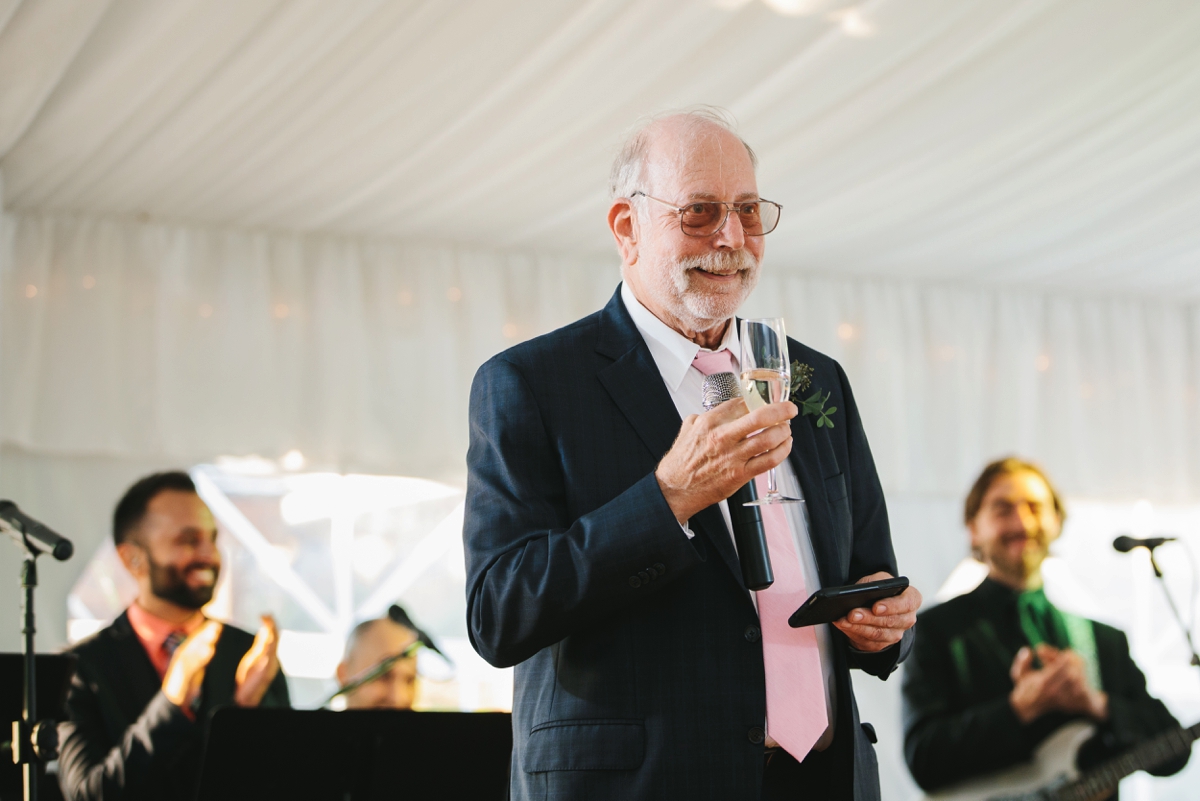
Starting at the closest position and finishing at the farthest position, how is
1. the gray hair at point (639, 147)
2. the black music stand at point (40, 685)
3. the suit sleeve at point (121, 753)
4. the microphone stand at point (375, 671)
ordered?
the gray hair at point (639, 147) → the black music stand at point (40, 685) → the suit sleeve at point (121, 753) → the microphone stand at point (375, 671)

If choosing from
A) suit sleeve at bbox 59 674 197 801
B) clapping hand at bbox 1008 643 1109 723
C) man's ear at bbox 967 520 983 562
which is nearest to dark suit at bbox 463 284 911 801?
suit sleeve at bbox 59 674 197 801

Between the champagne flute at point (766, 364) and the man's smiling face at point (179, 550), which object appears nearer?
the champagne flute at point (766, 364)

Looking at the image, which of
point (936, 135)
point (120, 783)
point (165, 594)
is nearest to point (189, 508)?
point (165, 594)

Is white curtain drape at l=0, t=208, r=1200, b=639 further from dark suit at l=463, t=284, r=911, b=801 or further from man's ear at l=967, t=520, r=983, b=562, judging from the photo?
dark suit at l=463, t=284, r=911, b=801

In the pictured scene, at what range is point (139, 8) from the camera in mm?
3324

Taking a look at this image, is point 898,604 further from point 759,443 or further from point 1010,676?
point 1010,676

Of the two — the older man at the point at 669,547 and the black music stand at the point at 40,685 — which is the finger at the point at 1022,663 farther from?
the black music stand at the point at 40,685

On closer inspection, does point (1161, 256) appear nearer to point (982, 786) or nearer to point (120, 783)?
point (982, 786)

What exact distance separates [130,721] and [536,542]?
3387mm

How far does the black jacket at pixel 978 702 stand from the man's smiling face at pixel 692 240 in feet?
11.5

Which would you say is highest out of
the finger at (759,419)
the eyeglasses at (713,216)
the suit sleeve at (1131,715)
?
the eyeglasses at (713,216)

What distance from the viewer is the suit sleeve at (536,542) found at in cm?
153

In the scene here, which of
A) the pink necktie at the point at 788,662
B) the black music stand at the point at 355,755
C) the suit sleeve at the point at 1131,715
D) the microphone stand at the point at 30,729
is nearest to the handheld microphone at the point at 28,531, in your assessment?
the microphone stand at the point at 30,729

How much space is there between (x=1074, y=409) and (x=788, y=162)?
311 centimetres
